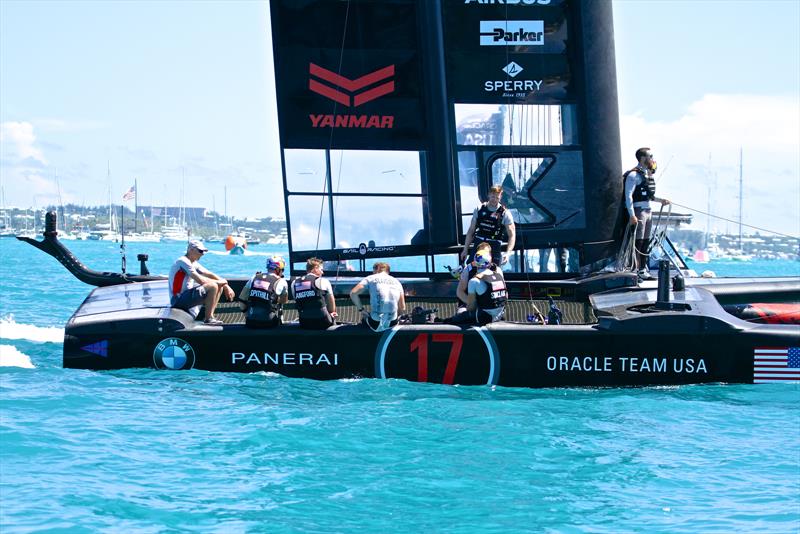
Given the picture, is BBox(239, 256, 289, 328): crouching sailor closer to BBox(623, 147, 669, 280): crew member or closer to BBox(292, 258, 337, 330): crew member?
BBox(292, 258, 337, 330): crew member

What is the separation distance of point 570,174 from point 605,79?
1202 mm

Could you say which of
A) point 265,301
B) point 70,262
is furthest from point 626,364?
point 70,262

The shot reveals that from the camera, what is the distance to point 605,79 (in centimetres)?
1276

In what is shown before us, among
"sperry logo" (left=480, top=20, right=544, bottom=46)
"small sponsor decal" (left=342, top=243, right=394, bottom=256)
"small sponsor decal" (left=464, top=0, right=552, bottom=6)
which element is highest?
"small sponsor decal" (left=464, top=0, right=552, bottom=6)

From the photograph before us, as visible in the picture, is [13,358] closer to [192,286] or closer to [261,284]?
[192,286]

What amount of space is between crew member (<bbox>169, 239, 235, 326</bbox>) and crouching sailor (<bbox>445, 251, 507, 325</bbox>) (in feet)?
8.35

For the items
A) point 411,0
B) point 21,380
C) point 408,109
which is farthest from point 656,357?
point 21,380

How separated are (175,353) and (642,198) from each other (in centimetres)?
574

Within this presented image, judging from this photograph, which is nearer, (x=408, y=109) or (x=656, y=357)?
(x=656, y=357)

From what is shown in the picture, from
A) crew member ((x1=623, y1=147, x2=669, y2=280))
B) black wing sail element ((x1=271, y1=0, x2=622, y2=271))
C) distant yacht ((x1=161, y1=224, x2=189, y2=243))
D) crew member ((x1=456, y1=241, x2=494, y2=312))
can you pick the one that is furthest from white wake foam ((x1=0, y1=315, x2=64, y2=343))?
distant yacht ((x1=161, y1=224, x2=189, y2=243))

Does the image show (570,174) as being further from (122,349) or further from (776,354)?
(122,349)

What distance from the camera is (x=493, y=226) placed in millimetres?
12117

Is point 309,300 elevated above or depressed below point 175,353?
above

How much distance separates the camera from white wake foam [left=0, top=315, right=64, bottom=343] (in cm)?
1370
